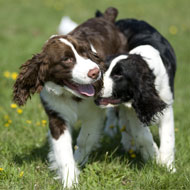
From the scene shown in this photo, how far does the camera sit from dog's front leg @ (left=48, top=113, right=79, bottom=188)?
3656mm

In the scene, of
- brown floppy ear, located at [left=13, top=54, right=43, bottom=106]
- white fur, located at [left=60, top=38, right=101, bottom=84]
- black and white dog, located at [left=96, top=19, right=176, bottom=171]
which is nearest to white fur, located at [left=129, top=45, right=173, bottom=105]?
black and white dog, located at [left=96, top=19, right=176, bottom=171]

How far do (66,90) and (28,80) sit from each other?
39 centimetres

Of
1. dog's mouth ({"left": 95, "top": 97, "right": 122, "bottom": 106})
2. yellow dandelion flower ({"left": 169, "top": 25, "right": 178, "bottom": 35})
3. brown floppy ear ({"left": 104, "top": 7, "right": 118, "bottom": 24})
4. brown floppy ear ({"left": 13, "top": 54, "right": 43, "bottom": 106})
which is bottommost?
yellow dandelion flower ({"left": 169, "top": 25, "right": 178, "bottom": 35})

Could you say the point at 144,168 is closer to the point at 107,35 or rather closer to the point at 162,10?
the point at 107,35

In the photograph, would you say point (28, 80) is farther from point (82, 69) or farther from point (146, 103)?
point (146, 103)

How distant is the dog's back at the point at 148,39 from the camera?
4.32 meters

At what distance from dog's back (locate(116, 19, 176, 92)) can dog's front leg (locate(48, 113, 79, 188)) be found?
4.51 ft

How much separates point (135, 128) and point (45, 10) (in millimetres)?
8866

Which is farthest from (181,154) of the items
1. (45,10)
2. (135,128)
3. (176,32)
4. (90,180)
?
(45,10)

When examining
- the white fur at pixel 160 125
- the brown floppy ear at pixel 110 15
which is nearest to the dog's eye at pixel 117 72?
the white fur at pixel 160 125

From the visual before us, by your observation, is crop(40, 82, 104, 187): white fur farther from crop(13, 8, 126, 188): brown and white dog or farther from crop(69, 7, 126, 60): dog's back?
crop(69, 7, 126, 60): dog's back

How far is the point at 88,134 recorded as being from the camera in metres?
4.12

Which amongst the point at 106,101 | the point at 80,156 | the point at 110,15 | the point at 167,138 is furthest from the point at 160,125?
the point at 110,15

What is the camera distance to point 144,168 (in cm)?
369
